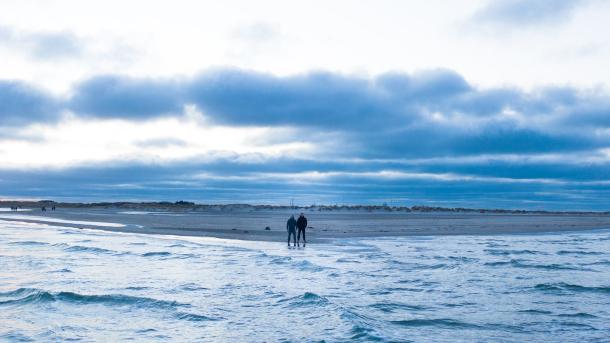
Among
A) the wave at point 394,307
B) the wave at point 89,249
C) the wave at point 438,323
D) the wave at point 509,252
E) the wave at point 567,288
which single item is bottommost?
the wave at point 438,323

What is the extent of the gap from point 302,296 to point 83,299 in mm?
6517

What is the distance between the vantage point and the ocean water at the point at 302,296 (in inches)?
535

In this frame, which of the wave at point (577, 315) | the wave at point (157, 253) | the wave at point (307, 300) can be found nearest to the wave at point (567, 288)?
the wave at point (577, 315)

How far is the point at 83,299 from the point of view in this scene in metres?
17.3

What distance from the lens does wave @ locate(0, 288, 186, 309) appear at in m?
16.6

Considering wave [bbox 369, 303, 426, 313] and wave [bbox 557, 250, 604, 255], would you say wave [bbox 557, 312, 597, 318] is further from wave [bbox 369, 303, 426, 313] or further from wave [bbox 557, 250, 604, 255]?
wave [bbox 557, 250, 604, 255]

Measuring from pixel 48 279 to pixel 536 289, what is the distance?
56.1 feet

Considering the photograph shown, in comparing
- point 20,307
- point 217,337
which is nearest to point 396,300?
point 217,337

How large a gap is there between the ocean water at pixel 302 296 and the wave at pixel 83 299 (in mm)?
31

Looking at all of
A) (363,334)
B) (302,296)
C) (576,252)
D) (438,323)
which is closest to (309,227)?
(576,252)

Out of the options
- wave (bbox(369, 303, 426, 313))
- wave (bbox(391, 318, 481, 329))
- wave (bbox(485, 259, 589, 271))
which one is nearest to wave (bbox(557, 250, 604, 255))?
wave (bbox(485, 259, 589, 271))

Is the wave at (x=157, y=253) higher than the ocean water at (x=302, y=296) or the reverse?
higher

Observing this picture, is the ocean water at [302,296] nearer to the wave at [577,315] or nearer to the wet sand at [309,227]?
the wave at [577,315]

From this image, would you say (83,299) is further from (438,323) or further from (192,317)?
(438,323)
